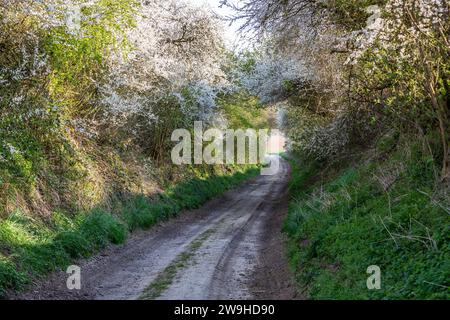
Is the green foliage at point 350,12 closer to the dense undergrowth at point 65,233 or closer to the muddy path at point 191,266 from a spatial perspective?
the muddy path at point 191,266

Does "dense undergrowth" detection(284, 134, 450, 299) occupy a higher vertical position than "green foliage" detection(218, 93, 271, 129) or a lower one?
lower

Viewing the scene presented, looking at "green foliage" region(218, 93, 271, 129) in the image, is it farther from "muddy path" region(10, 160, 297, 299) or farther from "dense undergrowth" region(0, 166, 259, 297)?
"muddy path" region(10, 160, 297, 299)

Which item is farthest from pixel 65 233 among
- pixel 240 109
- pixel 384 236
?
pixel 240 109

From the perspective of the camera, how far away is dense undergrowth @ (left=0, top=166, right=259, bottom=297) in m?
8.06

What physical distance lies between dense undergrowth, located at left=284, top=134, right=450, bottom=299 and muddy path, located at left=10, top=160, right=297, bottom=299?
766 millimetres

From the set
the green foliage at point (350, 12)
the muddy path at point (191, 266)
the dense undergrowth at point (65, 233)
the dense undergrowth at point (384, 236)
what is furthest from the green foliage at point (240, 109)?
the dense undergrowth at point (384, 236)

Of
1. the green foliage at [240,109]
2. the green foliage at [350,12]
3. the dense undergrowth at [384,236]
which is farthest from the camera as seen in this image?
the green foliage at [240,109]

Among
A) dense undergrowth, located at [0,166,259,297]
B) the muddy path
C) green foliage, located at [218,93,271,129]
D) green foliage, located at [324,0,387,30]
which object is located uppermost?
green foliage, located at [324,0,387,30]

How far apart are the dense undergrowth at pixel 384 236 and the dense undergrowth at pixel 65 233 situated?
4784mm

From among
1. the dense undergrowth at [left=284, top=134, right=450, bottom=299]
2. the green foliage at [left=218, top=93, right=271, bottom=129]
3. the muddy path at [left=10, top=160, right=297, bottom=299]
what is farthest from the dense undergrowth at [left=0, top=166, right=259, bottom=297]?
the green foliage at [left=218, top=93, right=271, bottom=129]

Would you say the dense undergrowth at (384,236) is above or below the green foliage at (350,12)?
below

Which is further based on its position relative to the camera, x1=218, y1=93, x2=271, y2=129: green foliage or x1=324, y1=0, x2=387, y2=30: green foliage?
x1=218, y1=93, x2=271, y2=129: green foliage

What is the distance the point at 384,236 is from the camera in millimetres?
7859

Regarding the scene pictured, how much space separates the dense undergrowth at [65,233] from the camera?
317 inches
